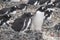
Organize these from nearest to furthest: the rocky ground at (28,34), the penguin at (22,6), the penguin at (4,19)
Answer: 1. the rocky ground at (28,34)
2. the penguin at (4,19)
3. the penguin at (22,6)

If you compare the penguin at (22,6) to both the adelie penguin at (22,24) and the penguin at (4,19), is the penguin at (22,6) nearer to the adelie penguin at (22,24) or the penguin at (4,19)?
the penguin at (4,19)

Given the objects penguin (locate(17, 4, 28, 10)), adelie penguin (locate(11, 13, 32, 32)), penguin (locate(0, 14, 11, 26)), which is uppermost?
penguin (locate(17, 4, 28, 10))

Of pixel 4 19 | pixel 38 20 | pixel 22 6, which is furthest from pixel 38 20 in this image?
pixel 22 6

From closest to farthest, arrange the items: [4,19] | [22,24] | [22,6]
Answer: [22,24]
[4,19]
[22,6]

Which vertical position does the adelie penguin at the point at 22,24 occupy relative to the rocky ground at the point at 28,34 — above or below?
above

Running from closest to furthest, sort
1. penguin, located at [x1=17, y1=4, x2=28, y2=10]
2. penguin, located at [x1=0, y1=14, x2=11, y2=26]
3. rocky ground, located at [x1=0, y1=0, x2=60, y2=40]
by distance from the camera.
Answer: rocky ground, located at [x1=0, y1=0, x2=60, y2=40] → penguin, located at [x1=0, y1=14, x2=11, y2=26] → penguin, located at [x1=17, y1=4, x2=28, y2=10]

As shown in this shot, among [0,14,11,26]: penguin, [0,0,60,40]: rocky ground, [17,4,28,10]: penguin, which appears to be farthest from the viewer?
[17,4,28,10]: penguin

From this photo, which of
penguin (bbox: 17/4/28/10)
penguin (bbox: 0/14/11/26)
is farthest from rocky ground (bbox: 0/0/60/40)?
penguin (bbox: 17/4/28/10)

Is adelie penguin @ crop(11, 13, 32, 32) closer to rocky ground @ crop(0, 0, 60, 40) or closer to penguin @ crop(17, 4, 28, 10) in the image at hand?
rocky ground @ crop(0, 0, 60, 40)

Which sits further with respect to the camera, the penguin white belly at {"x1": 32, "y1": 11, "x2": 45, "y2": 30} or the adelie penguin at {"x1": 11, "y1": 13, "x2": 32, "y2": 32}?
the penguin white belly at {"x1": 32, "y1": 11, "x2": 45, "y2": 30}

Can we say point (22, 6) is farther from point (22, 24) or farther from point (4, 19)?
point (22, 24)

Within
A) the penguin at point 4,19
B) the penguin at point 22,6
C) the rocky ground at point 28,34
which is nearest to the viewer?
the rocky ground at point 28,34

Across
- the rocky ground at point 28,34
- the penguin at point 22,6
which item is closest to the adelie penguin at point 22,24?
the rocky ground at point 28,34

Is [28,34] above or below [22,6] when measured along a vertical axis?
below
